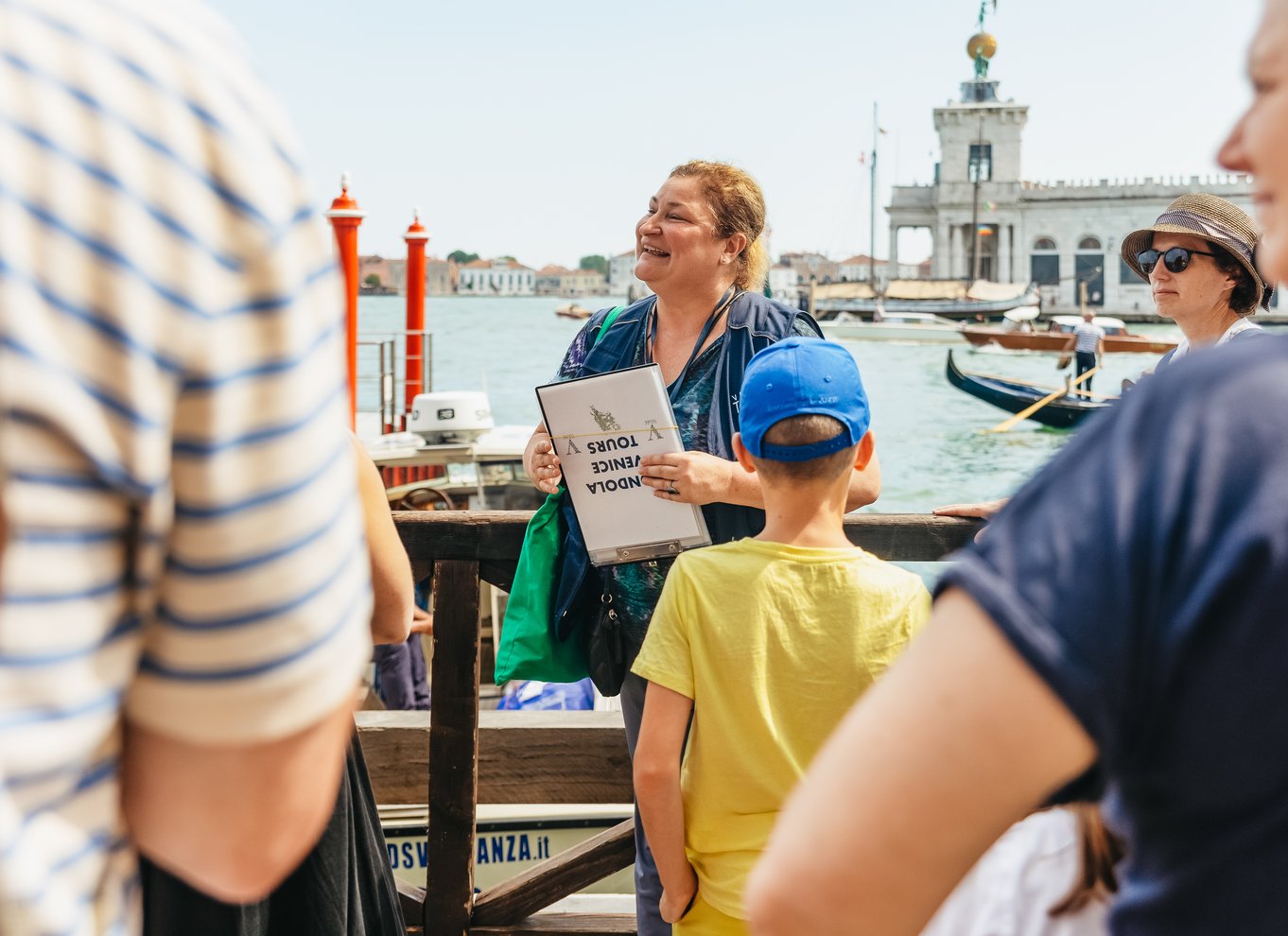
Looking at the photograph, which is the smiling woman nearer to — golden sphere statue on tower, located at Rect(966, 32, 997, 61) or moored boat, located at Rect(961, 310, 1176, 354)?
moored boat, located at Rect(961, 310, 1176, 354)

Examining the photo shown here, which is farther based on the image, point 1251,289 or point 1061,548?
point 1251,289

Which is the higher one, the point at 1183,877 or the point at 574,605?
the point at 1183,877

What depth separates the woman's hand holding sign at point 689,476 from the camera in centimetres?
228

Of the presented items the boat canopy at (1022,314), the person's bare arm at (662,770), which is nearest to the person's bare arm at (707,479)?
the person's bare arm at (662,770)

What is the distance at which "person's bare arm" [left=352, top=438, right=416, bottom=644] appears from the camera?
132cm

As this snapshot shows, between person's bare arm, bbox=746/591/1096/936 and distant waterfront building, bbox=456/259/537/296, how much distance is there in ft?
564

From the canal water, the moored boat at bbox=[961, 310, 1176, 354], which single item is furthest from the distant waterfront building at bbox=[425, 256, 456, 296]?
the moored boat at bbox=[961, 310, 1176, 354]

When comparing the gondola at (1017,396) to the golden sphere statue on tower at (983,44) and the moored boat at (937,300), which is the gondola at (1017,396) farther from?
the golden sphere statue on tower at (983,44)

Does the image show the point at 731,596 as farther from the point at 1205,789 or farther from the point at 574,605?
the point at 1205,789

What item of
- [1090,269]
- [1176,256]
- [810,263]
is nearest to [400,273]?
[810,263]

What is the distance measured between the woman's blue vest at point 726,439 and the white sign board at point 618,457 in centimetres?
7

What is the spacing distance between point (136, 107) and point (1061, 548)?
0.53 metres

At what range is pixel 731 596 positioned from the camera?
68.0 inches

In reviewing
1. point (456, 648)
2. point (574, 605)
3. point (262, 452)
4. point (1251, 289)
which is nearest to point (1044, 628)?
point (262, 452)
